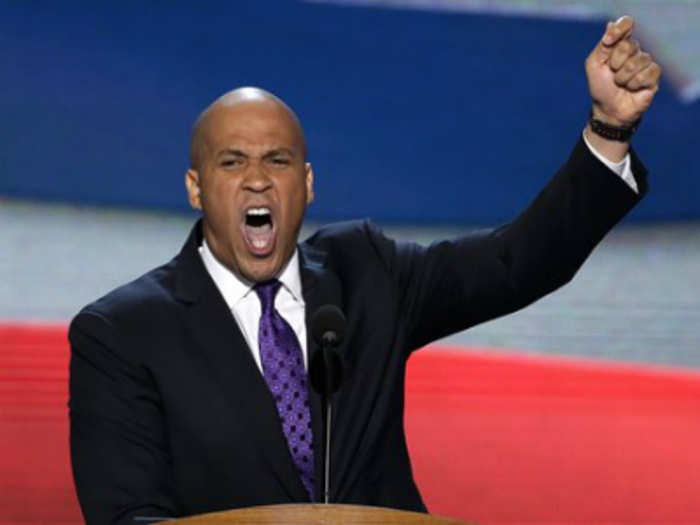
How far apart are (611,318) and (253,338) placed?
426 cm

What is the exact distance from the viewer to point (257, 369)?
7.25 feet

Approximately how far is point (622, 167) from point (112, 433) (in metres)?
0.87

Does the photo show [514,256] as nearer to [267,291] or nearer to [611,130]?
[611,130]

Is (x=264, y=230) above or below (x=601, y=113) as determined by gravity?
below

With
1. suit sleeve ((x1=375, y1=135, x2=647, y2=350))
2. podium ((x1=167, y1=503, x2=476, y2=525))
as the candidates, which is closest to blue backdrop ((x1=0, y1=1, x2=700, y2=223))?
suit sleeve ((x1=375, y1=135, x2=647, y2=350))

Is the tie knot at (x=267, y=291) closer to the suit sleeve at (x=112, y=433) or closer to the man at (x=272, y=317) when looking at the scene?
the man at (x=272, y=317)

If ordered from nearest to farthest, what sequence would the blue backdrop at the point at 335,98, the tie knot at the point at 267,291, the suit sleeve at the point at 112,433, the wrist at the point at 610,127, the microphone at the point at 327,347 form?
the microphone at the point at 327,347 < the suit sleeve at the point at 112,433 < the wrist at the point at 610,127 < the tie knot at the point at 267,291 < the blue backdrop at the point at 335,98

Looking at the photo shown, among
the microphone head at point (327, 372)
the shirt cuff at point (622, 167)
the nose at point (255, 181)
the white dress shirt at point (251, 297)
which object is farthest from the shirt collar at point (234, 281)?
the shirt cuff at point (622, 167)

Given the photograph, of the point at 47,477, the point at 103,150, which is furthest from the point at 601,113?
the point at 103,150

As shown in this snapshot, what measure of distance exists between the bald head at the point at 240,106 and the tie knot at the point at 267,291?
21 centimetres

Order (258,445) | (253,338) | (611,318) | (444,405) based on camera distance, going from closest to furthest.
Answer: (258,445)
(253,338)
(444,405)
(611,318)

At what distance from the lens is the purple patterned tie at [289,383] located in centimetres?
220

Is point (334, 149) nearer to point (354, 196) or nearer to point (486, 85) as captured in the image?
point (354, 196)

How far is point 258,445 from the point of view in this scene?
7.05ft
